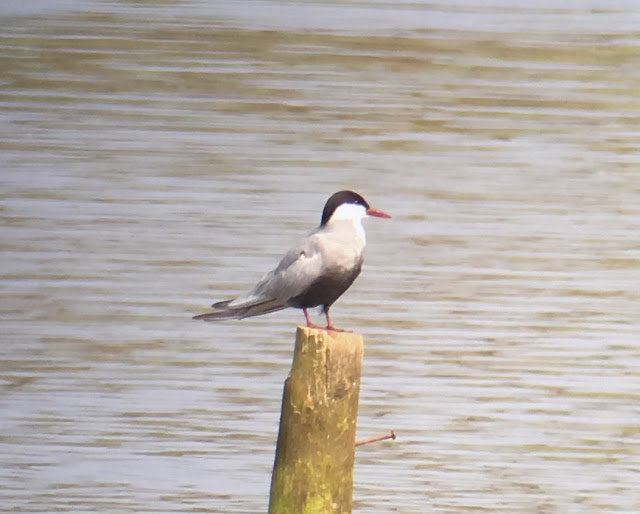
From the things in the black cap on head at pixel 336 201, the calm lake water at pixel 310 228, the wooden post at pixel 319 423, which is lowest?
the calm lake water at pixel 310 228

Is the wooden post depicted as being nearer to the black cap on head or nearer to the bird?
the bird

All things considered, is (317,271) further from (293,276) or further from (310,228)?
(310,228)

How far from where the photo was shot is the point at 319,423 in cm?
388

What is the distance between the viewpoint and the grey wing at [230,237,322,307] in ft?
14.9

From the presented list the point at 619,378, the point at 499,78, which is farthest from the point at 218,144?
the point at 619,378

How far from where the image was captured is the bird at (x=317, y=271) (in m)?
4.55

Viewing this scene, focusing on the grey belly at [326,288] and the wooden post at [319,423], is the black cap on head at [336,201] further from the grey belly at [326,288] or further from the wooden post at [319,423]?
the wooden post at [319,423]

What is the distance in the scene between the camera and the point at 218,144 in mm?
10211

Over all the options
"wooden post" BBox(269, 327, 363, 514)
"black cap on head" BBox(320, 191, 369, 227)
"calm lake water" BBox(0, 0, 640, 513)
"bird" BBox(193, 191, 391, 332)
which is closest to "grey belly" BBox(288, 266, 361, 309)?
"bird" BBox(193, 191, 391, 332)

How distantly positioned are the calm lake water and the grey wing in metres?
1.62

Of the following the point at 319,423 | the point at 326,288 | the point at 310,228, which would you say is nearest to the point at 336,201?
the point at 326,288

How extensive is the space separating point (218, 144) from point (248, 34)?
1.55m

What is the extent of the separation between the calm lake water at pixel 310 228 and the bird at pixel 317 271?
157cm

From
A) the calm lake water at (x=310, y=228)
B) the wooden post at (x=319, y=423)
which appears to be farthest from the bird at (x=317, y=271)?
the calm lake water at (x=310, y=228)
